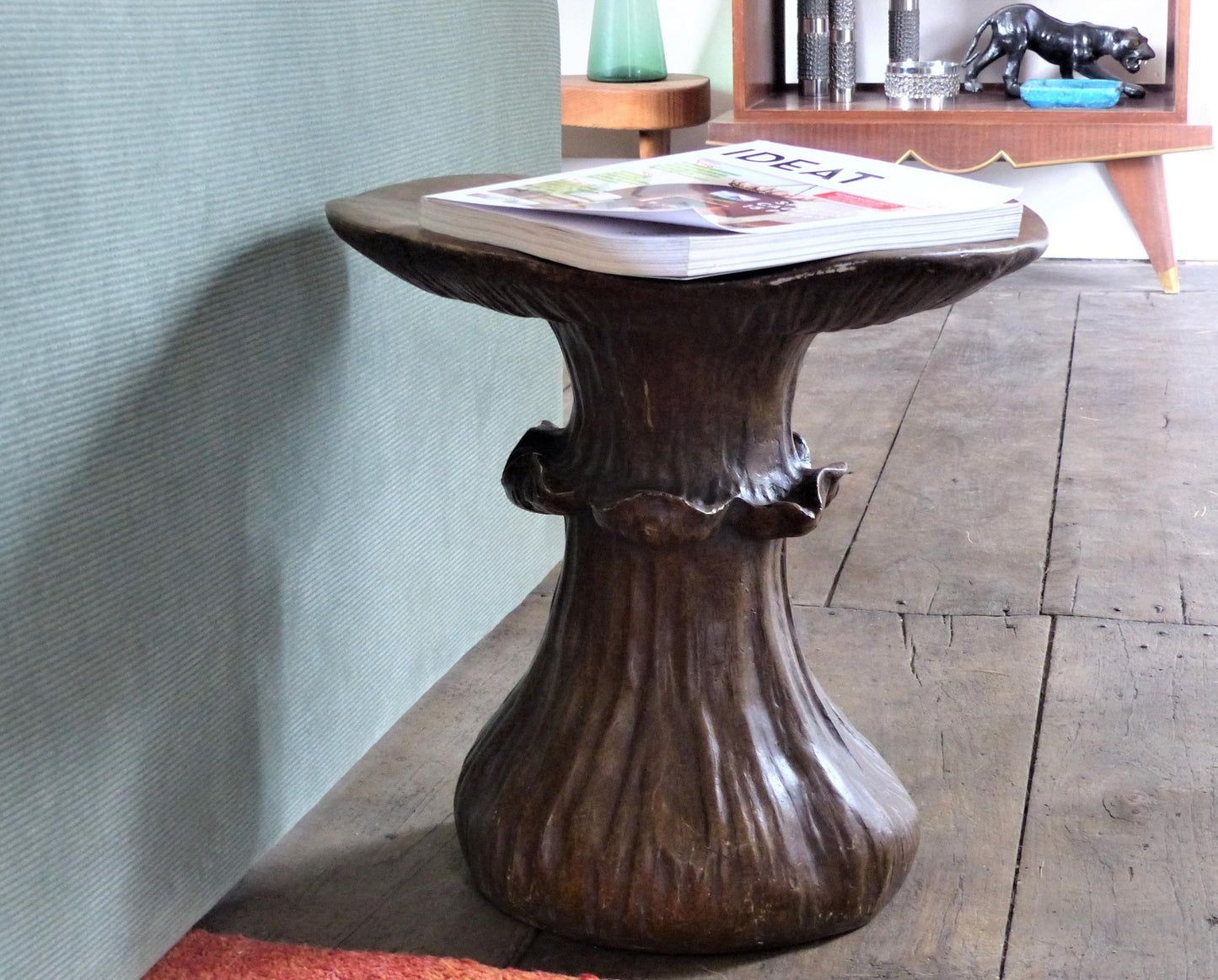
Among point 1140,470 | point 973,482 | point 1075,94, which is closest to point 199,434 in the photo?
point 973,482

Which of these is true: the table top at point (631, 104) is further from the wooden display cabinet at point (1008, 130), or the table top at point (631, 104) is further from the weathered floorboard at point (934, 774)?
the weathered floorboard at point (934, 774)

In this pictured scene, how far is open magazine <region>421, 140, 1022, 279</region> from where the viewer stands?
24.1 inches

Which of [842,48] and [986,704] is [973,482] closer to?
[986,704]

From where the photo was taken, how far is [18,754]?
65 centimetres

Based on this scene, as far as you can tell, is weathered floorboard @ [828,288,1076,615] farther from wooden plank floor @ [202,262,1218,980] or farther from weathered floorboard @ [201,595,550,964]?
weathered floorboard @ [201,595,550,964]

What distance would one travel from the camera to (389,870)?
90 centimetres

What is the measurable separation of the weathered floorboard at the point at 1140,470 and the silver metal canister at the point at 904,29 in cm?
59

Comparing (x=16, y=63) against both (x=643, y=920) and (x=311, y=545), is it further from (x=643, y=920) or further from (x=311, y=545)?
(x=643, y=920)

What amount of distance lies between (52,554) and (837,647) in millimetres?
749

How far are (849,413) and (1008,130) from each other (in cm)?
70

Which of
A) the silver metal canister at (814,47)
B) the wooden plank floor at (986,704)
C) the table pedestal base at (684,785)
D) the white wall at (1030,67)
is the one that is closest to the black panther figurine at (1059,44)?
the white wall at (1030,67)

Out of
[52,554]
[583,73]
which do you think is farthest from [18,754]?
[583,73]

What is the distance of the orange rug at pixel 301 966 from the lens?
30.5 inches

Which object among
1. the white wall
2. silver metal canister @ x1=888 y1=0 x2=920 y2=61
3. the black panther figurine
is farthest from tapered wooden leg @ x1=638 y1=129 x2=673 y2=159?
the black panther figurine
